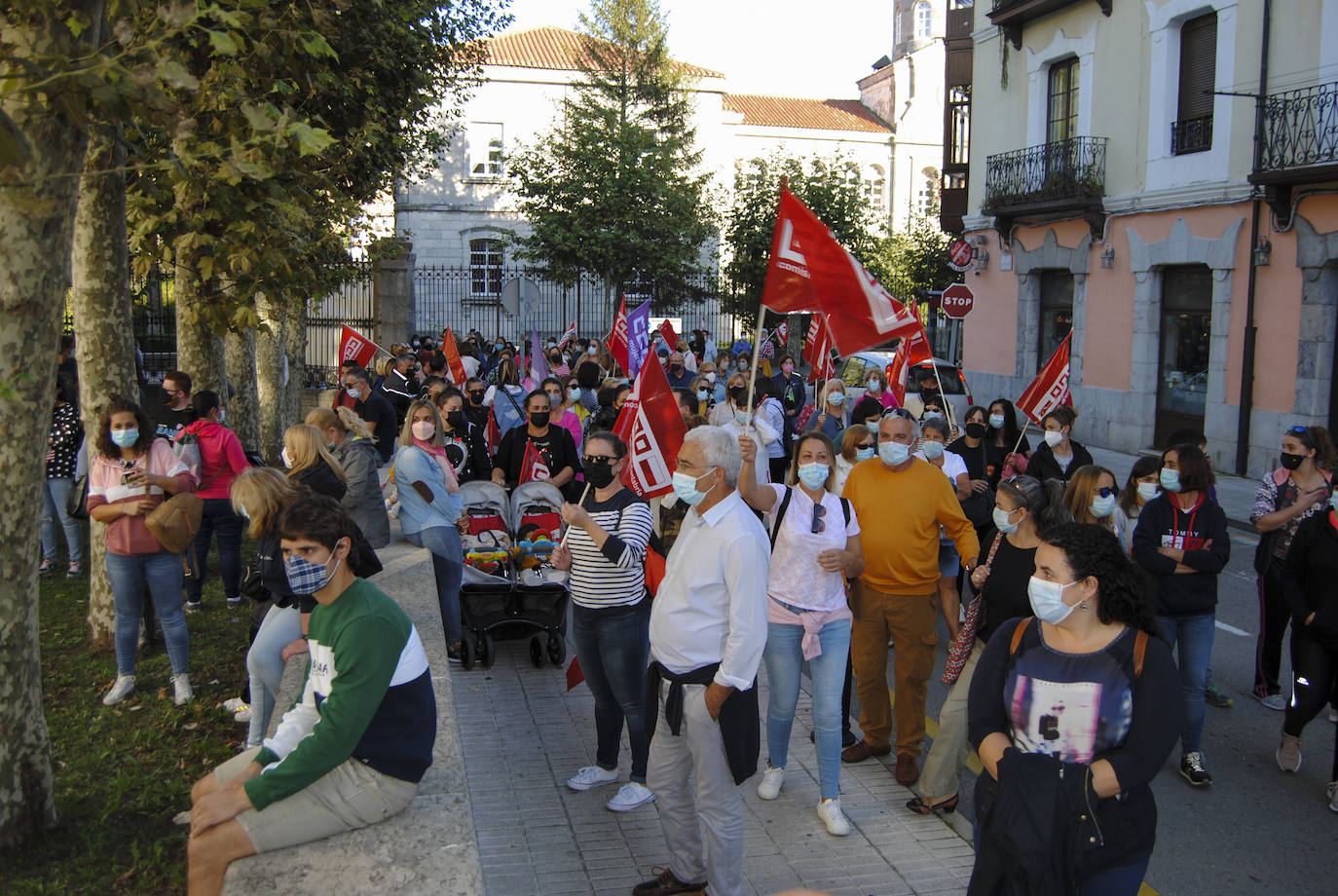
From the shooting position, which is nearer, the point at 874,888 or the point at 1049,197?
the point at 874,888

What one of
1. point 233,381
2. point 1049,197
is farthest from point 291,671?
point 1049,197

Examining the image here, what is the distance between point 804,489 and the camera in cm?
585

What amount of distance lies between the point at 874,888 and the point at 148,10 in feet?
19.5

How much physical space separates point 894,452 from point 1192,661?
1.98m

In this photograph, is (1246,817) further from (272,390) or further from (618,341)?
(272,390)

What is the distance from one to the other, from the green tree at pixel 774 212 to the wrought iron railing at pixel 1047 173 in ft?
21.7

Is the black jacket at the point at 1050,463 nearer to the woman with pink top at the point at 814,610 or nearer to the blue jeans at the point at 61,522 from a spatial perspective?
the woman with pink top at the point at 814,610

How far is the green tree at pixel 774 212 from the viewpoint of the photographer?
32531 millimetres

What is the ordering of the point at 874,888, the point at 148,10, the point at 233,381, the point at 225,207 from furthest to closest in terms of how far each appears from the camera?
1. the point at 233,381
2. the point at 225,207
3. the point at 148,10
4. the point at 874,888

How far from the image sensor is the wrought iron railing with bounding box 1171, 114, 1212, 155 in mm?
19672

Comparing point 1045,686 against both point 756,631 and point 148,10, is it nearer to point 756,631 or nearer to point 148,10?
point 756,631

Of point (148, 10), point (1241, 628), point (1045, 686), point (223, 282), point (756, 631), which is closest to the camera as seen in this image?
point (1045, 686)

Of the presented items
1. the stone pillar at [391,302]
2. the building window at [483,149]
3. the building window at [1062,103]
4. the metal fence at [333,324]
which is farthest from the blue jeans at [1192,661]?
the building window at [483,149]

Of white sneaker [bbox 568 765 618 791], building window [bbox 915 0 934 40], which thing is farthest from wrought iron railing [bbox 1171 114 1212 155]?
building window [bbox 915 0 934 40]
